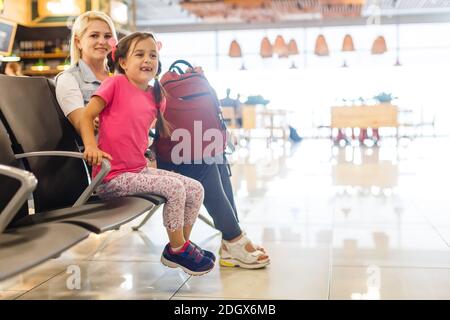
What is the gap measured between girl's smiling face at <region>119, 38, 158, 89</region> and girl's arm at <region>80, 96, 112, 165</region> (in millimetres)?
204

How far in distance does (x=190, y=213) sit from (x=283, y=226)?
1.33 m

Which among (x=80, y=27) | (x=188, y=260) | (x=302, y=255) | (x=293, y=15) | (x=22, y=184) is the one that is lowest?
(x=302, y=255)

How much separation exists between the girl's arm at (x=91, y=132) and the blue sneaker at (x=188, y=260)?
552 mm

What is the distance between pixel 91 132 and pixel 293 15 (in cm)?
1430

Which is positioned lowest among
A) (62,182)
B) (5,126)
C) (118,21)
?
(62,182)

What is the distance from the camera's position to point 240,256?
2814mm

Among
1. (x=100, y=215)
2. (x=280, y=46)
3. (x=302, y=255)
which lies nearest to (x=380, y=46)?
(x=280, y=46)

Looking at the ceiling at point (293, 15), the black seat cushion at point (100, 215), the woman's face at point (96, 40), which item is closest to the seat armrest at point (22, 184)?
the black seat cushion at point (100, 215)

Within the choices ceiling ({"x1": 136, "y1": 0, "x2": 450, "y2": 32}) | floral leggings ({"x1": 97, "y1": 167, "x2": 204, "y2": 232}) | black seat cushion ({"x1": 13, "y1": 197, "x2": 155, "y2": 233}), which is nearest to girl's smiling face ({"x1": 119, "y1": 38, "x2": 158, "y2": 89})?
floral leggings ({"x1": 97, "y1": 167, "x2": 204, "y2": 232})

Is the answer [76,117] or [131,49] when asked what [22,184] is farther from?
[131,49]

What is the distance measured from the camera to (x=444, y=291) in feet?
7.77

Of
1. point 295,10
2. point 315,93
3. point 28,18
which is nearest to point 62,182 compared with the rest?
point 28,18

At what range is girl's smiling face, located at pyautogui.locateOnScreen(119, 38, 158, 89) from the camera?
2.55 meters

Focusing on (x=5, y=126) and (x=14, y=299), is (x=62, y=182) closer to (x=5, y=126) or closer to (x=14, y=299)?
(x=5, y=126)
